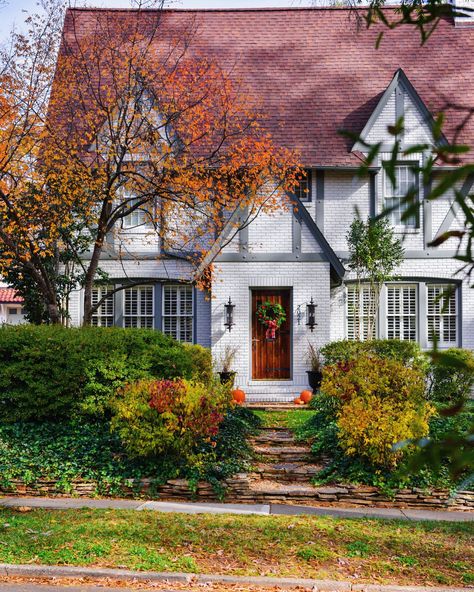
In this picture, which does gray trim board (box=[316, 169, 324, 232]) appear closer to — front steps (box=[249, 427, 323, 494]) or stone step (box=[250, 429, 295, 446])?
stone step (box=[250, 429, 295, 446])

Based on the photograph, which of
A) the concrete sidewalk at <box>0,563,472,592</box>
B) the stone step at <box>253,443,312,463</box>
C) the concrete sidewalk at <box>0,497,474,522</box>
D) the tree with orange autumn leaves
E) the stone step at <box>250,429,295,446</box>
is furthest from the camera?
the tree with orange autumn leaves

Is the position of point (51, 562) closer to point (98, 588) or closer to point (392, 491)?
point (98, 588)

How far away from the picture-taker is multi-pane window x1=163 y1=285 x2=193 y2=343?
19.3m

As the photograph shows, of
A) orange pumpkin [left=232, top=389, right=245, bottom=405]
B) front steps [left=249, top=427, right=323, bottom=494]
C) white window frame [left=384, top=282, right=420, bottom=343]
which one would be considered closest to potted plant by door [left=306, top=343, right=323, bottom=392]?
orange pumpkin [left=232, top=389, right=245, bottom=405]

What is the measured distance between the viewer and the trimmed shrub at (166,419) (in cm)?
1002

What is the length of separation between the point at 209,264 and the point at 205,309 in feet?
6.13

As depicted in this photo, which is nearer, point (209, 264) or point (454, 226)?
point (209, 264)

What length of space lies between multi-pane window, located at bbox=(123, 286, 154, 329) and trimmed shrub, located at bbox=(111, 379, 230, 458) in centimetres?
887

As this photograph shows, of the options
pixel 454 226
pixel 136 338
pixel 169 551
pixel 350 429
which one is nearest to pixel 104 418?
pixel 136 338

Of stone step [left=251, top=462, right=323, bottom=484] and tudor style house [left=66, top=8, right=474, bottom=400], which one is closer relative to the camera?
stone step [left=251, top=462, right=323, bottom=484]

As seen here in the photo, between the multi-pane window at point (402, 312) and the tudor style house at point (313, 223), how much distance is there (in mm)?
28

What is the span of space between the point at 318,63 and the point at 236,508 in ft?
53.0

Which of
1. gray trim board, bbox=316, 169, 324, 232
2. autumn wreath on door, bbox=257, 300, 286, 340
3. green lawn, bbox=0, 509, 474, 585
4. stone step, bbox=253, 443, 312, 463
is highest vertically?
gray trim board, bbox=316, 169, 324, 232

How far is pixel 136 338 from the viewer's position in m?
12.4
